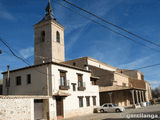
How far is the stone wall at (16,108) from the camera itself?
50.2 ft

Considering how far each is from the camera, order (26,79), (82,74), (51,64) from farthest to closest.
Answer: (82,74), (26,79), (51,64)

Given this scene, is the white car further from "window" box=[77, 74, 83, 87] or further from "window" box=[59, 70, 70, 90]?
"window" box=[59, 70, 70, 90]

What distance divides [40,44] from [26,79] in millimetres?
25311

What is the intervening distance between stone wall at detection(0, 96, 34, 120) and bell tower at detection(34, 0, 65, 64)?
26.6 m

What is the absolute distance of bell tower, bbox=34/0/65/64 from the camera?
1767 inches

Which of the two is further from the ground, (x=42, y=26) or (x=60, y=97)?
(x=42, y=26)

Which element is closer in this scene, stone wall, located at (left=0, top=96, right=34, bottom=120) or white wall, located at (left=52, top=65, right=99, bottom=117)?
stone wall, located at (left=0, top=96, right=34, bottom=120)

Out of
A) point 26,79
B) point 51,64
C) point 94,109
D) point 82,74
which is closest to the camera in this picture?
point 51,64

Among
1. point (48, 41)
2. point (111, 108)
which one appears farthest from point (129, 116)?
point (48, 41)

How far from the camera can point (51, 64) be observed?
A: 21.2 metres

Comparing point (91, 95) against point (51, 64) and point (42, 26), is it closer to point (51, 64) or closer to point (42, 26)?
point (51, 64)

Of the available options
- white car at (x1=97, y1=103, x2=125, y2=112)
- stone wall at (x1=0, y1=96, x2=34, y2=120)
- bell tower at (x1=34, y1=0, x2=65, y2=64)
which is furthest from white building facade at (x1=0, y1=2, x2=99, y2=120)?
bell tower at (x1=34, y1=0, x2=65, y2=64)

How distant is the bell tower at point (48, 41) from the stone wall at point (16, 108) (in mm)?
26644

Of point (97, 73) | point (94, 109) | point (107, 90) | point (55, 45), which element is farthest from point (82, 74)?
point (55, 45)
